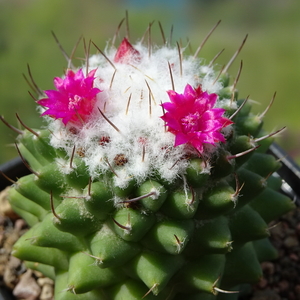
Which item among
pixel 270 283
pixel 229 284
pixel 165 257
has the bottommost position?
pixel 270 283

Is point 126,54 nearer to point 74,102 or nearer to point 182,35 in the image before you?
point 74,102

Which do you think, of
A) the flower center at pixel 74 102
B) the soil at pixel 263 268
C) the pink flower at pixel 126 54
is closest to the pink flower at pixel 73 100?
the flower center at pixel 74 102

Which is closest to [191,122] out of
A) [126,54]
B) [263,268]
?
[126,54]

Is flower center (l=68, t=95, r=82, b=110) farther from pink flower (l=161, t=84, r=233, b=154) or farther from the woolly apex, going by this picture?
pink flower (l=161, t=84, r=233, b=154)

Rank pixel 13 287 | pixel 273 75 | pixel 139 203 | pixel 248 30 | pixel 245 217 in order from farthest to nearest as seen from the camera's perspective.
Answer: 1. pixel 248 30
2. pixel 273 75
3. pixel 13 287
4. pixel 245 217
5. pixel 139 203

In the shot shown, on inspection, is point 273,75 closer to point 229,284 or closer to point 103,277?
point 229,284

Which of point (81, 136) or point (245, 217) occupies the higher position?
point (81, 136)

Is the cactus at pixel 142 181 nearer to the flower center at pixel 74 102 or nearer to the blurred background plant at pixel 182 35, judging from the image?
the flower center at pixel 74 102

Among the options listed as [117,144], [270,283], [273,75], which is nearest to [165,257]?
[117,144]
